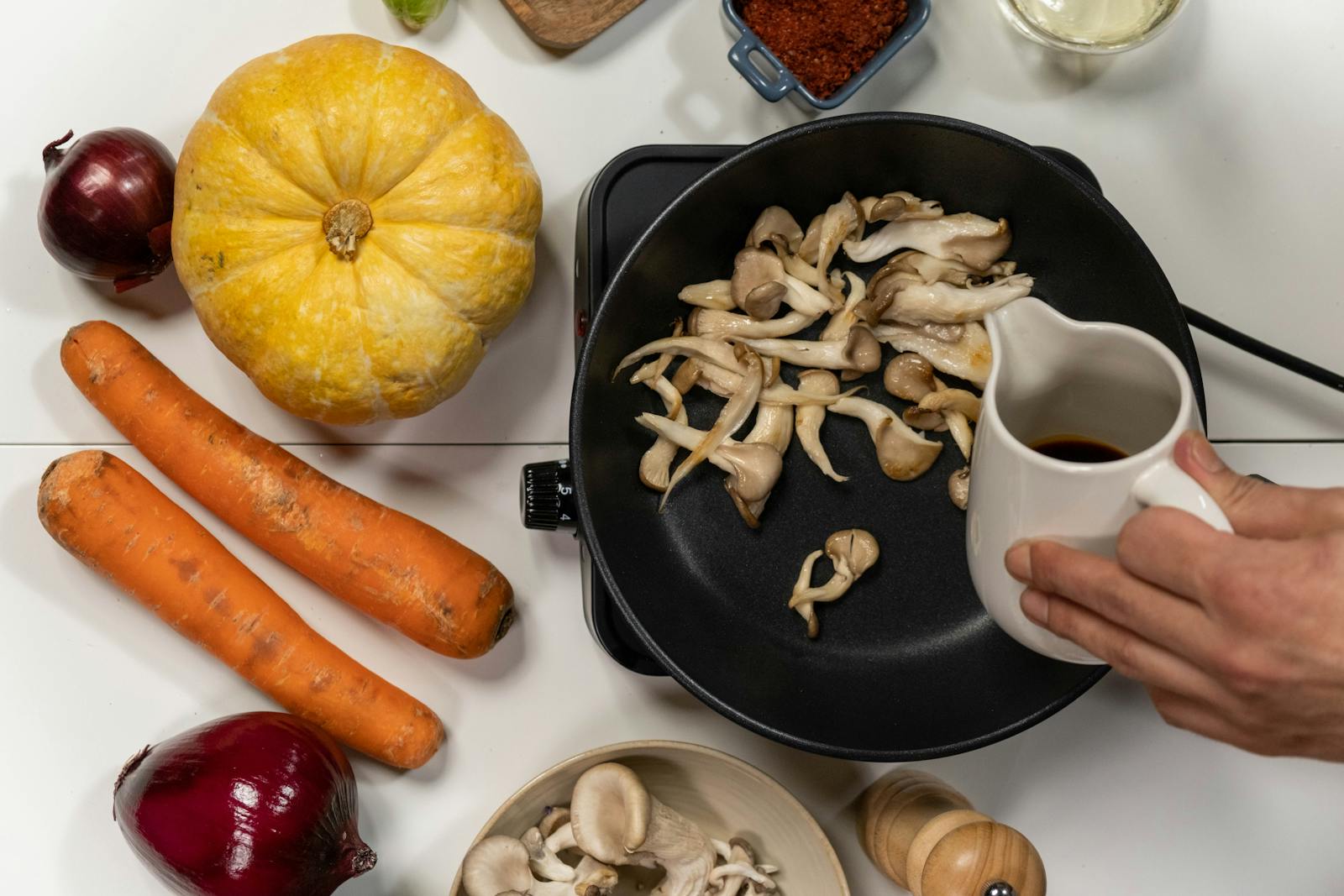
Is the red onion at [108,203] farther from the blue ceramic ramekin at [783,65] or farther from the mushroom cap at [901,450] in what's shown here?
the mushroom cap at [901,450]

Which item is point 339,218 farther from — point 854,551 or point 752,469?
point 854,551

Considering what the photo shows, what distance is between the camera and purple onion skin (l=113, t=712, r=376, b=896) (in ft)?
3.08

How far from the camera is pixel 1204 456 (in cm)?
60

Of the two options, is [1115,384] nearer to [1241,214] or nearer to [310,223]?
[1241,214]

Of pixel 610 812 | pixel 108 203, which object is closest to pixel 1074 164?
pixel 610 812

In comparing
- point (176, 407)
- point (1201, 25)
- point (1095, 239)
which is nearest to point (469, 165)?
point (176, 407)

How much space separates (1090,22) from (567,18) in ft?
1.63

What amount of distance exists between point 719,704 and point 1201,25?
81 cm

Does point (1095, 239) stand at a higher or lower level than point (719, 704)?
higher

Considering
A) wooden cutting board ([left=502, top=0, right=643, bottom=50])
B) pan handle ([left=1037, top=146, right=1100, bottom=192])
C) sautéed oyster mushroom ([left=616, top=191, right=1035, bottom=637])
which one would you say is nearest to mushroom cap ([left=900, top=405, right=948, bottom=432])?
sautéed oyster mushroom ([left=616, top=191, right=1035, bottom=637])

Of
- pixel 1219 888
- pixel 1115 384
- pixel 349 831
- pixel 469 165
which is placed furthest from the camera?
pixel 1219 888

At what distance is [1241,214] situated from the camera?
1069mm

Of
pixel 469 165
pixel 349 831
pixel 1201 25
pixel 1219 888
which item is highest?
pixel 469 165

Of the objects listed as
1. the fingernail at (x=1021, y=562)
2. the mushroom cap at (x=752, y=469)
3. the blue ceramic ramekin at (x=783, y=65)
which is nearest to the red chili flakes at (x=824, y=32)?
the blue ceramic ramekin at (x=783, y=65)
